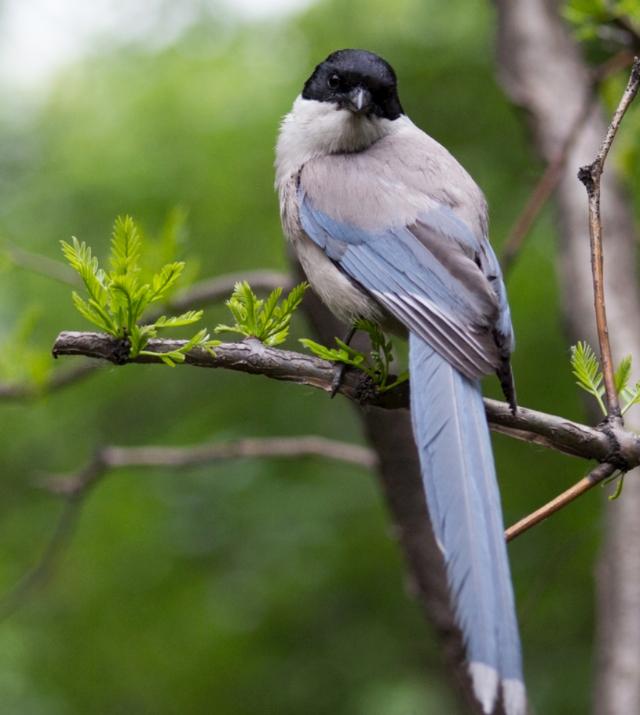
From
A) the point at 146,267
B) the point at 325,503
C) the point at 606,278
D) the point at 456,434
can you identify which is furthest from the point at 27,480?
the point at 456,434

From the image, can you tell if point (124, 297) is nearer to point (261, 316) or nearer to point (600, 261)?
point (261, 316)

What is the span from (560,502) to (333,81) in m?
2.13

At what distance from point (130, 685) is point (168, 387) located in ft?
4.89

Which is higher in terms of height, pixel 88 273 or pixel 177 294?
pixel 88 273

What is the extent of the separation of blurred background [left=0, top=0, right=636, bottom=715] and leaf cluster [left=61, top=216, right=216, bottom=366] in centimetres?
266

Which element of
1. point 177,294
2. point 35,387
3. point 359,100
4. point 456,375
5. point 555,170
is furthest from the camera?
point 555,170

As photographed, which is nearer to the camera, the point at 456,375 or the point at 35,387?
the point at 456,375

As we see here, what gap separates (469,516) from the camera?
2.56 meters

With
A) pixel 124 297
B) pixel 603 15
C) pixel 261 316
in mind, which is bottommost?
pixel 261 316

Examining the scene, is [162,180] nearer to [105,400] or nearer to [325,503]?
[105,400]

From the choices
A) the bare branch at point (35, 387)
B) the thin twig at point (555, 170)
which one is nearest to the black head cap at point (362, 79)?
the thin twig at point (555, 170)

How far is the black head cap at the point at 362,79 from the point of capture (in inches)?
157

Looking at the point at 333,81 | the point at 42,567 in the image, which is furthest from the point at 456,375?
the point at 42,567

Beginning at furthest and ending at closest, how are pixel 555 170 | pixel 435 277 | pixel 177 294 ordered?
pixel 555 170
pixel 177 294
pixel 435 277
